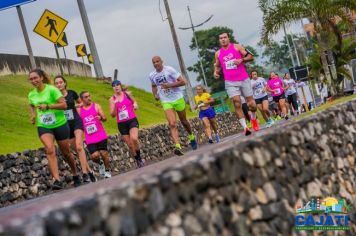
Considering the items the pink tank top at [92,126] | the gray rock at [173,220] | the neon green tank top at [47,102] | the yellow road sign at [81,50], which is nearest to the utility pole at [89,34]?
→ the yellow road sign at [81,50]

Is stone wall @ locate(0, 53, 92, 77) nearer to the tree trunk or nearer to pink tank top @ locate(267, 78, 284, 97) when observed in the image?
the tree trunk

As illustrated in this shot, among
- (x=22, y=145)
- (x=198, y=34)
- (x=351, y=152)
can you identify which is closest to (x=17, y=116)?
(x=22, y=145)

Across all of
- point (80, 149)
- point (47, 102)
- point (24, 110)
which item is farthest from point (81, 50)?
point (47, 102)

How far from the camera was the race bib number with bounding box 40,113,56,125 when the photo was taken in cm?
1302

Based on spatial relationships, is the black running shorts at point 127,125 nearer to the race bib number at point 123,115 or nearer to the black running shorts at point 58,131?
the race bib number at point 123,115

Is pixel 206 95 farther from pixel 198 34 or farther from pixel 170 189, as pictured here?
pixel 198 34

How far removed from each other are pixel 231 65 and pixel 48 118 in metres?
3.44

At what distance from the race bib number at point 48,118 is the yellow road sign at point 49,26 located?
7.59 m

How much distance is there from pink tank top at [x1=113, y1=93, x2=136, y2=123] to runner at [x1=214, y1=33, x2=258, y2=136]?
177cm

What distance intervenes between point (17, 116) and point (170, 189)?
84.3 ft

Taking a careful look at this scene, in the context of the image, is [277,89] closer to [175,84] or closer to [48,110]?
[175,84]

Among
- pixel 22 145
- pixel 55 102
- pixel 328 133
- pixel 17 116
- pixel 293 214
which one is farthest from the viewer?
pixel 17 116

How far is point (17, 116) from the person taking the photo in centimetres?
2967

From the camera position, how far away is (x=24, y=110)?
3131 centimetres
